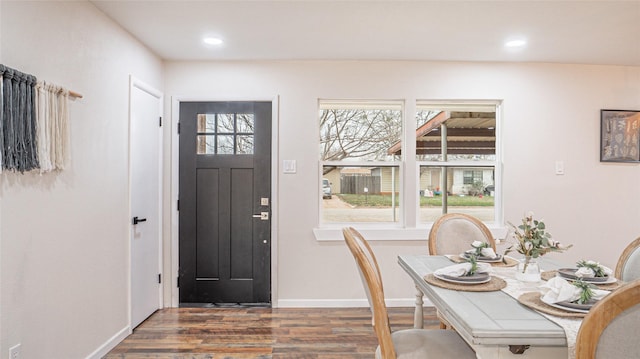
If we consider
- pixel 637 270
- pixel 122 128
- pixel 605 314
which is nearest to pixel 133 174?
pixel 122 128

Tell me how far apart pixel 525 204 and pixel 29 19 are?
4.11 metres

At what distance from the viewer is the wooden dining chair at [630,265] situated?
211 centimetres

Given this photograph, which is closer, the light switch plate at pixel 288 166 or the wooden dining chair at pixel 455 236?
the wooden dining chair at pixel 455 236

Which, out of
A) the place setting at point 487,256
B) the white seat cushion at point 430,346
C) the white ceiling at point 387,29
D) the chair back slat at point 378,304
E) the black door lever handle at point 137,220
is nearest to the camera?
the chair back slat at point 378,304

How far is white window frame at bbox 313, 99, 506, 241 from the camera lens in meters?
3.76

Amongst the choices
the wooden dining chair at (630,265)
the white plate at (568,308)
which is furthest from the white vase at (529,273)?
the wooden dining chair at (630,265)

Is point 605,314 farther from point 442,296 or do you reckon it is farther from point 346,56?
point 346,56

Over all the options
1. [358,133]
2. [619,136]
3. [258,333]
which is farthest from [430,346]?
[619,136]

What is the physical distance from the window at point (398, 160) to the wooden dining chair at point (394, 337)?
1.90 m

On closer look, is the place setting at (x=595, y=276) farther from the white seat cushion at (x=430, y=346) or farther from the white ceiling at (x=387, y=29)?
the white ceiling at (x=387, y=29)

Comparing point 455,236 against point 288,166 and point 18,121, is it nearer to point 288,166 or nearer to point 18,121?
point 288,166

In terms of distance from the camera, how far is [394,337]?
6.12ft

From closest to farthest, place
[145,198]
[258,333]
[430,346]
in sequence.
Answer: [430,346]
[258,333]
[145,198]

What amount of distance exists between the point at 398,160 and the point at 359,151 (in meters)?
0.40
